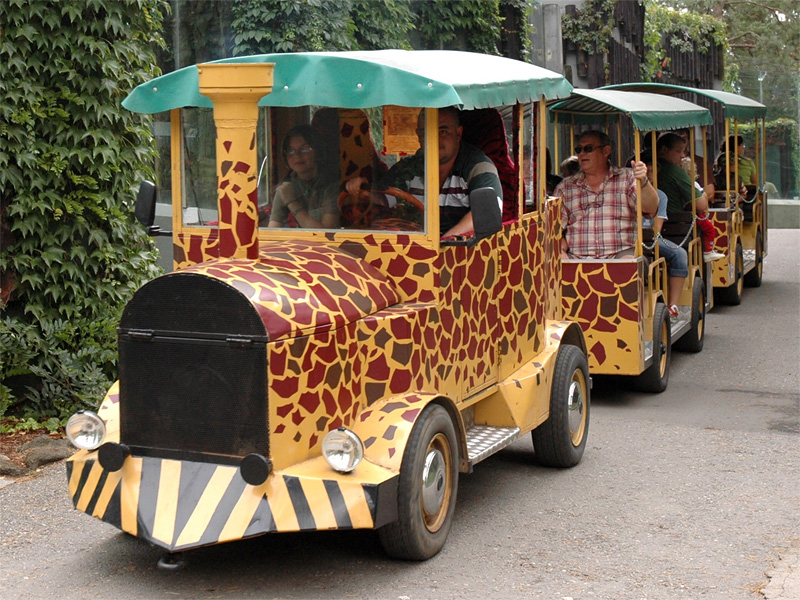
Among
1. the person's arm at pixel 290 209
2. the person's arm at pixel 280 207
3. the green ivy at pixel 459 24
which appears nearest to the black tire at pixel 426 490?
the person's arm at pixel 290 209

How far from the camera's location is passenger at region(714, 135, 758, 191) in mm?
14531

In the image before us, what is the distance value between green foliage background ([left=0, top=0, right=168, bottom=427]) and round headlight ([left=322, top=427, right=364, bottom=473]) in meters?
3.47

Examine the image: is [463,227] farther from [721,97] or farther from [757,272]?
[757,272]

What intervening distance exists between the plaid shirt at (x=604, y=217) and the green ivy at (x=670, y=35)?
13126 millimetres

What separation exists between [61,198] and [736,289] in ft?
30.0

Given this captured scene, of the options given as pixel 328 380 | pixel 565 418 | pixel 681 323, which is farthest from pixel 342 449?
pixel 681 323

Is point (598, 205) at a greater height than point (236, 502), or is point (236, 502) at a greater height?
point (598, 205)

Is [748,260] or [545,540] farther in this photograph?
[748,260]

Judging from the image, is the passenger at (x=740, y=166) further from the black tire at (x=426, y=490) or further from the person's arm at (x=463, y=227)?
the black tire at (x=426, y=490)

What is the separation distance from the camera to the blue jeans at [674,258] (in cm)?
1025

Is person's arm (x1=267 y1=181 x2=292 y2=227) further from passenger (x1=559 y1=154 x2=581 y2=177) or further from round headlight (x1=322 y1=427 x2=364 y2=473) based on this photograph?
passenger (x1=559 y1=154 x2=581 y2=177)

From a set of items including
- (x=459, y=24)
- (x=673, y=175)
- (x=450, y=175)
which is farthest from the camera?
(x=459, y=24)

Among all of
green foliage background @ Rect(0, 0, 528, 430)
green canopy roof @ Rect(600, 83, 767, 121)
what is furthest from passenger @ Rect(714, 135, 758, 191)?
green foliage background @ Rect(0, 0, 528, 430)

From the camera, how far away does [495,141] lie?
6555mm
